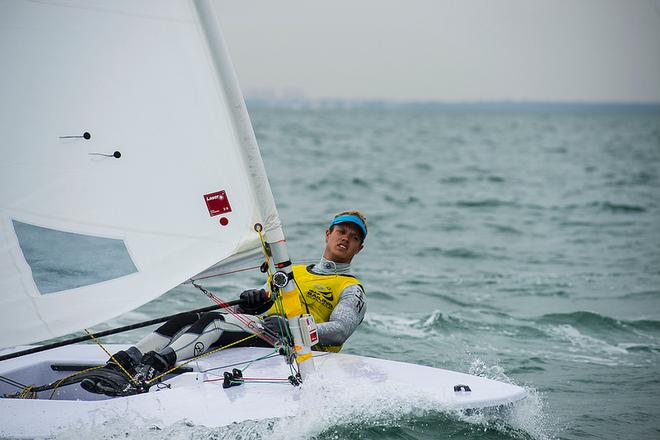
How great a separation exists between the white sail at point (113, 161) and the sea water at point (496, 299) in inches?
27.0

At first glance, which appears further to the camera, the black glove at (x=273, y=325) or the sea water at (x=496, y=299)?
the black glove at (x=273, y=325)

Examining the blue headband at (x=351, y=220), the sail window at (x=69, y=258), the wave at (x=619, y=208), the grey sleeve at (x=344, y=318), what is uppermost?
the sail window at (x=69, y=258)

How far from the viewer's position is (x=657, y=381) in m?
5.36

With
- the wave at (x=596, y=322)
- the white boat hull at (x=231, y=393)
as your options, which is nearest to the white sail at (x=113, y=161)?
the white boat hull at (x=231, y=393)

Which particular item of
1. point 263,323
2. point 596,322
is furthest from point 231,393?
point 596,322

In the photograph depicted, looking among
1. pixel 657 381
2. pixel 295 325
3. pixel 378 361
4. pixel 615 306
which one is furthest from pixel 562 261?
pixel 295 325

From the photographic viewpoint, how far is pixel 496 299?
25.6ft

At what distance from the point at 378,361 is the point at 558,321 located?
3264 mm

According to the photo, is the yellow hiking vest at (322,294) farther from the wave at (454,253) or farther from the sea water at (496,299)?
the wave at (454,253)

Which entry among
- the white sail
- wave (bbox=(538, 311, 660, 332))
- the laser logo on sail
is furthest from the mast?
wave (bbox=(538, 311, 660, 332))

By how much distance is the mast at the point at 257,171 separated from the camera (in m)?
3.40

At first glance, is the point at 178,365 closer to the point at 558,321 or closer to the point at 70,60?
the point at 70,60

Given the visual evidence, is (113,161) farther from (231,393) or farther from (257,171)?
(231,393)

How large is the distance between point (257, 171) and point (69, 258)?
91cm
